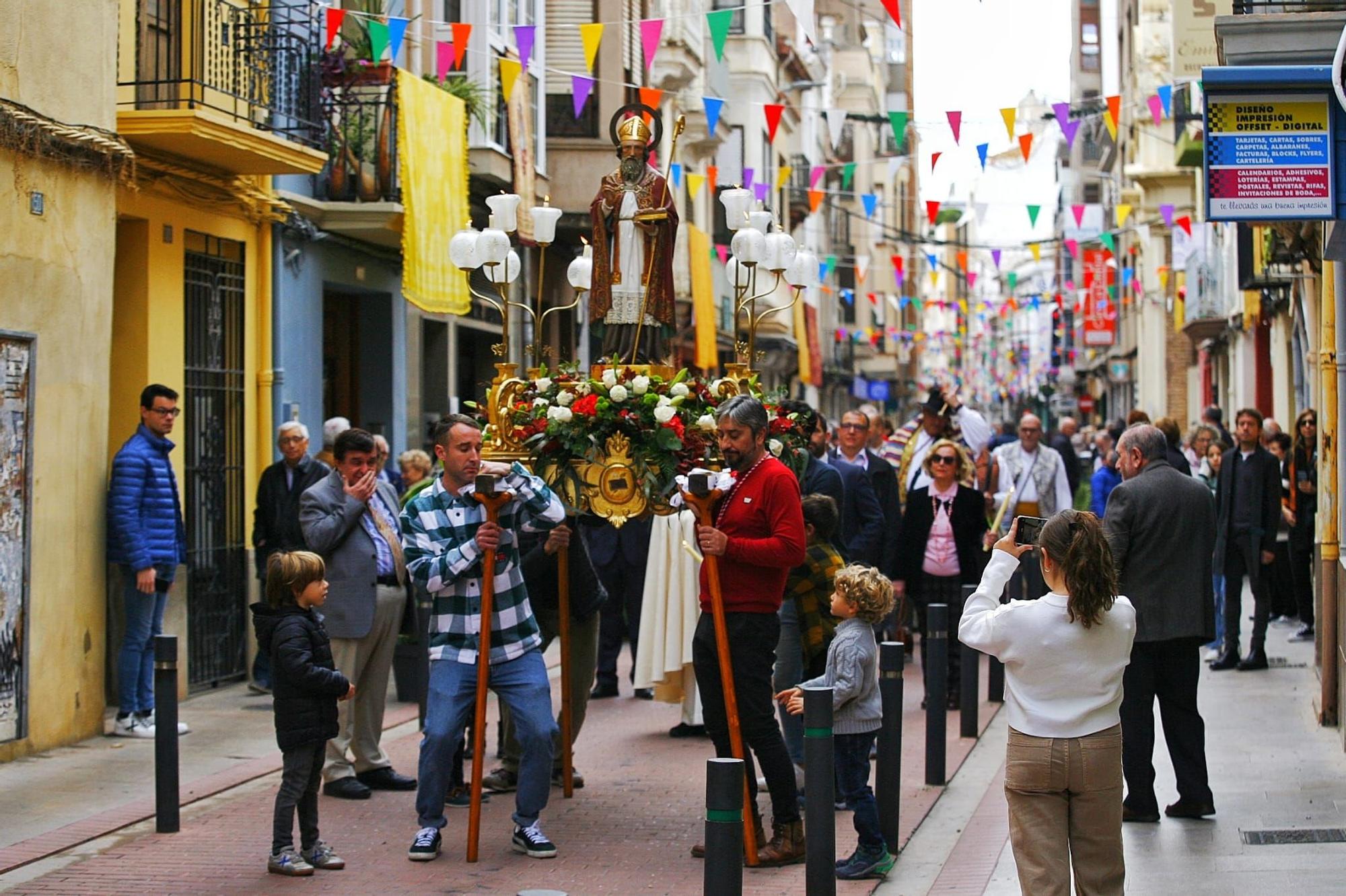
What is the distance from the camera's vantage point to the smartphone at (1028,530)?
6.03 meters

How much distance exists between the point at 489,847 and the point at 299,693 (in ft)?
4.35

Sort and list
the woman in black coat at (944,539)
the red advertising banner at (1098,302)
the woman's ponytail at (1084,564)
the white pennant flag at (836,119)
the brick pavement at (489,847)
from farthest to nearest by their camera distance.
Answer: the red advertising banner at (1098,302) < the white pennant flag at (836,119) < the woman in black coat at (944,539) < the brick pavement at (489,847) < the woman's ponytail at (1084,564)

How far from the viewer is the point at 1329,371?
36.1ft

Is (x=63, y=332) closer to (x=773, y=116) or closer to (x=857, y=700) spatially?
(x=857, y=700)

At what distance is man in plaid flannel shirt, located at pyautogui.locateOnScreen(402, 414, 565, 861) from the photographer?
314 inches

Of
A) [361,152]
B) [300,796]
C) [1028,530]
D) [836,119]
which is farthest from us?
[836,119]

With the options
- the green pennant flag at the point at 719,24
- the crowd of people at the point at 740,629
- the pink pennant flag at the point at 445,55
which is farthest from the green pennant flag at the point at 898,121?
the crowd of people at the point at 740,629

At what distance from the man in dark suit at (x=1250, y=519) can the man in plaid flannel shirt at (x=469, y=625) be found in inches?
301

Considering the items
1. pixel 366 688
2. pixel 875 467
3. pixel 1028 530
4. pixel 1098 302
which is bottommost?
pixel 366 688

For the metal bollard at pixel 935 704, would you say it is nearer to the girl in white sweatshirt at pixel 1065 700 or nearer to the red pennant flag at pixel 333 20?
the girl in white sweatshirt at pixel 1065 700

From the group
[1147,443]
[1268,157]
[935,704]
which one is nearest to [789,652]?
[935,704]

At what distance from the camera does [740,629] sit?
7891 millimetres

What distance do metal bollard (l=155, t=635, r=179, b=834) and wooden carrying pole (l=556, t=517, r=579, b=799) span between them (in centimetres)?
208

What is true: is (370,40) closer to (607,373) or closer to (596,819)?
(607,373)
